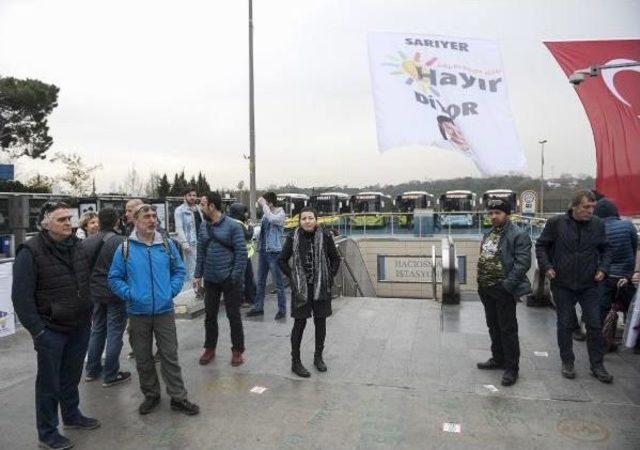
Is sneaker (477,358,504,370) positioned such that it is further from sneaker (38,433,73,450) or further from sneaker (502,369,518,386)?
sneaker (38,433,73,450)

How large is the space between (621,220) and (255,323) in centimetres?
476

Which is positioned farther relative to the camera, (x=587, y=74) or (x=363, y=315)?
(x=363, y=315)

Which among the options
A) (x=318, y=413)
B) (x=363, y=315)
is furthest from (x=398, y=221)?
(x=318, y=413)

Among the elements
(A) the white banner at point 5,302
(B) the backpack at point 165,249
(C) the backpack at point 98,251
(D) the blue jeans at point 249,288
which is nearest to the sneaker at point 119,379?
(C) the backpack at point 98,251

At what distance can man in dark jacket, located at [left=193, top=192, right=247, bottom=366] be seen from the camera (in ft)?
16.5

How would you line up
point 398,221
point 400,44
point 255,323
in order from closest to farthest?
point 400,44 < point 255,323 < point 398,221

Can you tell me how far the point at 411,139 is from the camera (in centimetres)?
470

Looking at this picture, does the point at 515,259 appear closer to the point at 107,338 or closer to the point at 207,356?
the point at 207,356

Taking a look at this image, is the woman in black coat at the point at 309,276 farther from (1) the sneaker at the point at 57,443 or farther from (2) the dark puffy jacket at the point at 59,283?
(1) the sneaker at the point at 57,443

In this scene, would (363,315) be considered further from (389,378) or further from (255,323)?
(389,378)

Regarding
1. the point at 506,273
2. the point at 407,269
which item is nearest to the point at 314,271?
the point at 506,273

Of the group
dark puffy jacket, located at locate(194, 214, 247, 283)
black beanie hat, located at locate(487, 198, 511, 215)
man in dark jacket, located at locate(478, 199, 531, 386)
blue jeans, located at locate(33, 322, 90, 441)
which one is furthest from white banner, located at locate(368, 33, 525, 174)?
blue jeans, located at locate(33, 322, 90, 441)

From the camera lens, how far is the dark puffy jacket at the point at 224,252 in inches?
198

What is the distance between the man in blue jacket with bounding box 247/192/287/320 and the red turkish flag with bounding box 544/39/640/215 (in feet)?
13.3
